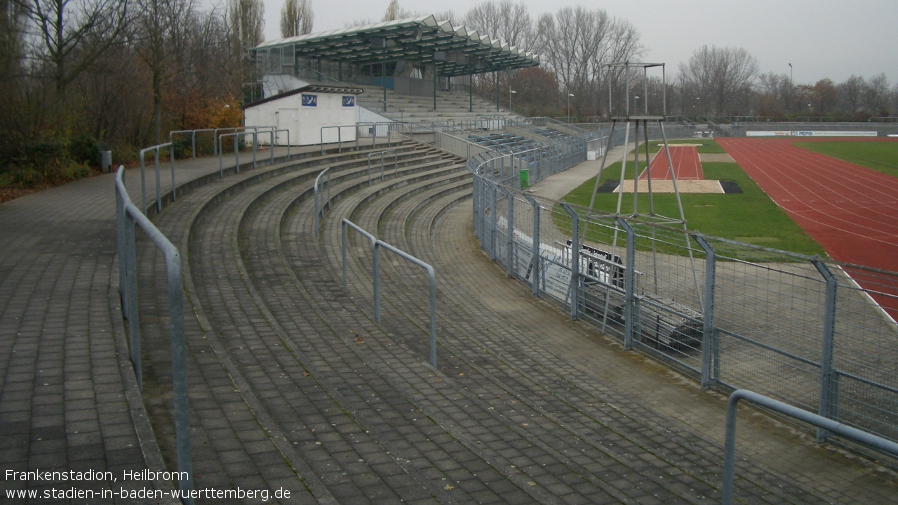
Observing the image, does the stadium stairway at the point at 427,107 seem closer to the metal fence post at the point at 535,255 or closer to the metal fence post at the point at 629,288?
the metal fence post at the point at 535,255

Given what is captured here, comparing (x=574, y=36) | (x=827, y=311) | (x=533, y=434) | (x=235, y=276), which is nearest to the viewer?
(x=533, y=434)

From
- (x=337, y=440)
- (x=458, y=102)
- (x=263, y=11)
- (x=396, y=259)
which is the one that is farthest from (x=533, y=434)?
(x=263, y=11)

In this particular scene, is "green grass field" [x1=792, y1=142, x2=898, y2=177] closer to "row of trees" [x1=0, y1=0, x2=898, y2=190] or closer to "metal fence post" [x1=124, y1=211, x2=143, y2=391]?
"row of trees" [x1=0, y1=0, x2=898, y2=190]

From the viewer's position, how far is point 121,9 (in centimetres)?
1933

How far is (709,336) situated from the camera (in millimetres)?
8609

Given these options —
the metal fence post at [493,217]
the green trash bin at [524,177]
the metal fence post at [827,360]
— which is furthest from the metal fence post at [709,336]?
the green trash bin at [524,177]

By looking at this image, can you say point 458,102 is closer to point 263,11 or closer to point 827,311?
point 263,11

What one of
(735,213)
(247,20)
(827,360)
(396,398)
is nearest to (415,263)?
(396,398)

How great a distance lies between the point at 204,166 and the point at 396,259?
7702 mm

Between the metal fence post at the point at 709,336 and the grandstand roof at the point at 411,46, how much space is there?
3922cm

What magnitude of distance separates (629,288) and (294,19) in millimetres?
75764

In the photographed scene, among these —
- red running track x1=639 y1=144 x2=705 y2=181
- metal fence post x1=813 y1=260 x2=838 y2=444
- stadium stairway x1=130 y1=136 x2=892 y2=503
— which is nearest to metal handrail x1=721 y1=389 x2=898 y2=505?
stadium stairway x1=130 y1=136 x2=892 y2=503

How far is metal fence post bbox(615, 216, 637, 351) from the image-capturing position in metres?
9.70

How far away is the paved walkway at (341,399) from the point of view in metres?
4.81
